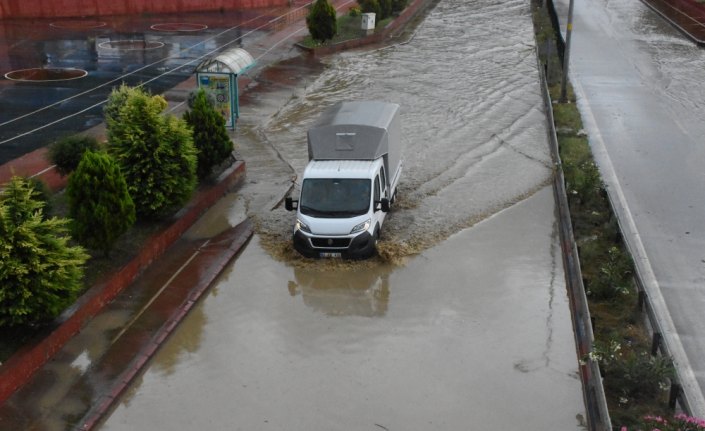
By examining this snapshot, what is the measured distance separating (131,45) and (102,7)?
8.89 meters

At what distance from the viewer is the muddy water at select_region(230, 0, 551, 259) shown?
759 inches

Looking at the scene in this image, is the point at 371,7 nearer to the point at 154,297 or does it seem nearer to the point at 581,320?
the point at 154,297

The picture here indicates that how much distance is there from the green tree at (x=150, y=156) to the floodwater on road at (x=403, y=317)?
1509mm

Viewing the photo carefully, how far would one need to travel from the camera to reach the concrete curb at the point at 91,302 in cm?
1184

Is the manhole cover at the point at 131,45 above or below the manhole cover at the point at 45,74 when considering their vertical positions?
above

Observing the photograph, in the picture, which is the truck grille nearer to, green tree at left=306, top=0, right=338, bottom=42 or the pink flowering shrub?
the pink flowering shrub

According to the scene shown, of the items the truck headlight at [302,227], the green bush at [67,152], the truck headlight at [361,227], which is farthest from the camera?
the green bush at [67,152]

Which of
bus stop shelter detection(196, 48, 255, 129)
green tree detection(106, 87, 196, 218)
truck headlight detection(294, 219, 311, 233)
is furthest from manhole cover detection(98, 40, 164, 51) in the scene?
truck headlight detection(294, 219, 311, 233)

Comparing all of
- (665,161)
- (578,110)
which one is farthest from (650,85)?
(665,161)

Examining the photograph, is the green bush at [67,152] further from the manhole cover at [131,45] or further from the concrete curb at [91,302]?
the manhole cover at [131,45]


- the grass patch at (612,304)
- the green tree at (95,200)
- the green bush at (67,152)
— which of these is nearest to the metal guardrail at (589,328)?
the grass patch at (612,304)

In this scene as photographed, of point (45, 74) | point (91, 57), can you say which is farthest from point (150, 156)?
point (91, 57)

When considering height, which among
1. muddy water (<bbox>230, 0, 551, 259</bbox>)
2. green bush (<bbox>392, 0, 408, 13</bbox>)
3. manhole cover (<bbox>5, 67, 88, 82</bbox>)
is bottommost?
muddy water (<bbox>230, 0, 551, 259</bbox>)

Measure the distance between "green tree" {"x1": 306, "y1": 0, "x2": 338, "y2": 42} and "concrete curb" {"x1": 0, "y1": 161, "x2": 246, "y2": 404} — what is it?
19.5 metres
